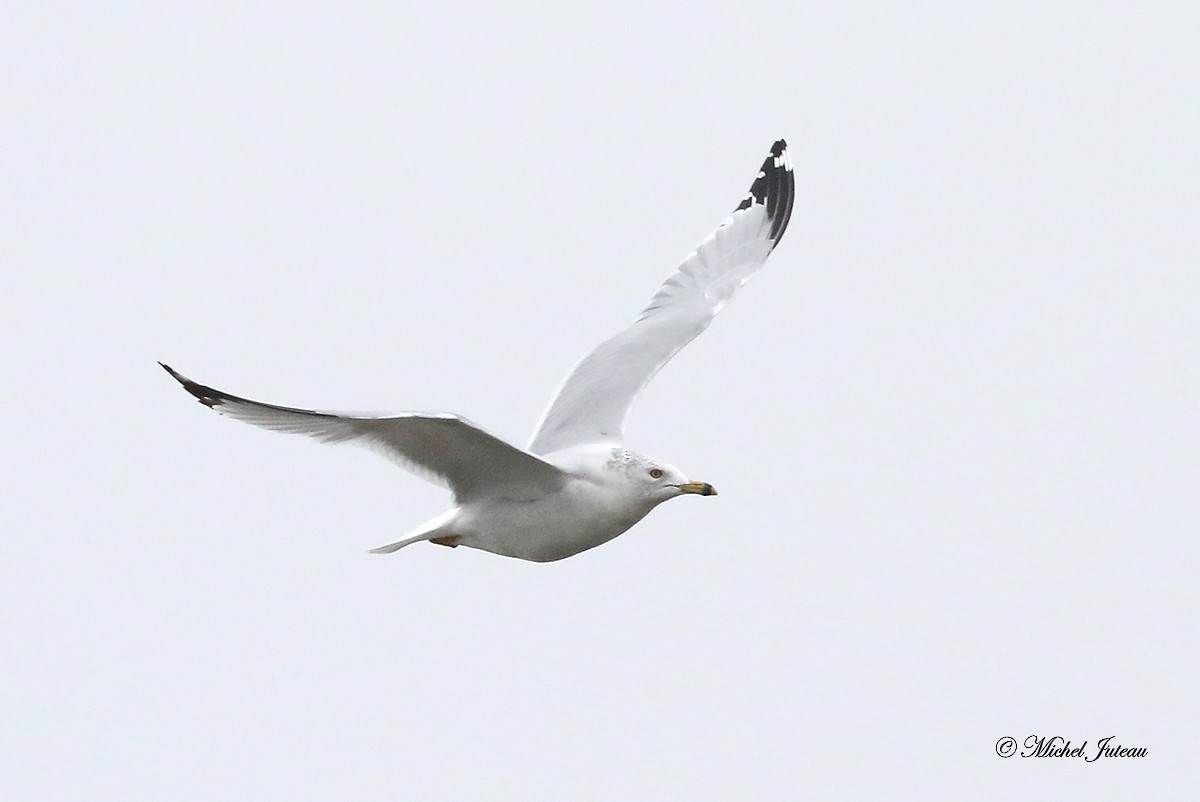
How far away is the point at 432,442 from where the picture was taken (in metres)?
8.02

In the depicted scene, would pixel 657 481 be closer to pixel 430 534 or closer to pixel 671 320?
pixel 430 534

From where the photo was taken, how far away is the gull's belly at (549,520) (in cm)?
851

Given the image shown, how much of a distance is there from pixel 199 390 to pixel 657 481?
2328 millimetres

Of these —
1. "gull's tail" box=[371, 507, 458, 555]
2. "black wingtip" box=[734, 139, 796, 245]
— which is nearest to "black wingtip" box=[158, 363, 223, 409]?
"gull's tail" box=[371, 507, 458, 555]

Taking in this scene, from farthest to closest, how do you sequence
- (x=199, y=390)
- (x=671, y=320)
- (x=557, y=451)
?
(x=671, y=320), (x=557, y=451), (x=199, y=390)

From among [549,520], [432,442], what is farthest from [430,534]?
[432,442]

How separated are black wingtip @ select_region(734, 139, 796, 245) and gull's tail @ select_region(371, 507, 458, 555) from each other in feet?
11.5

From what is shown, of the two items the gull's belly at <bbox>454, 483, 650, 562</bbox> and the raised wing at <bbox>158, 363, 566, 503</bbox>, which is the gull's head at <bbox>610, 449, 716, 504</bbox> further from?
the raised wing at <bbox>158, 363, 566, 503</bbox>

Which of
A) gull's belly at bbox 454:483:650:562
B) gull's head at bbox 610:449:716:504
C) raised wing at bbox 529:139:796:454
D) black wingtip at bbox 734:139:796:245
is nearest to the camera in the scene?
gull's belly at bbox 454:483:650:562

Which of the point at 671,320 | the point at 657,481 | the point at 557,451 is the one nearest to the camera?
the point at 657,481

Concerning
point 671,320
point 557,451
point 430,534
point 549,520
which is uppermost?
point 671,320

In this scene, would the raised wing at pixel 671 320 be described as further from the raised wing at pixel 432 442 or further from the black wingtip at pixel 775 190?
the raised wing at pixel 432 442

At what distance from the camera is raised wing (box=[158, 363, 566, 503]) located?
24.8ft

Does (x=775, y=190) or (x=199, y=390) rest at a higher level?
(x=775, y=190)
